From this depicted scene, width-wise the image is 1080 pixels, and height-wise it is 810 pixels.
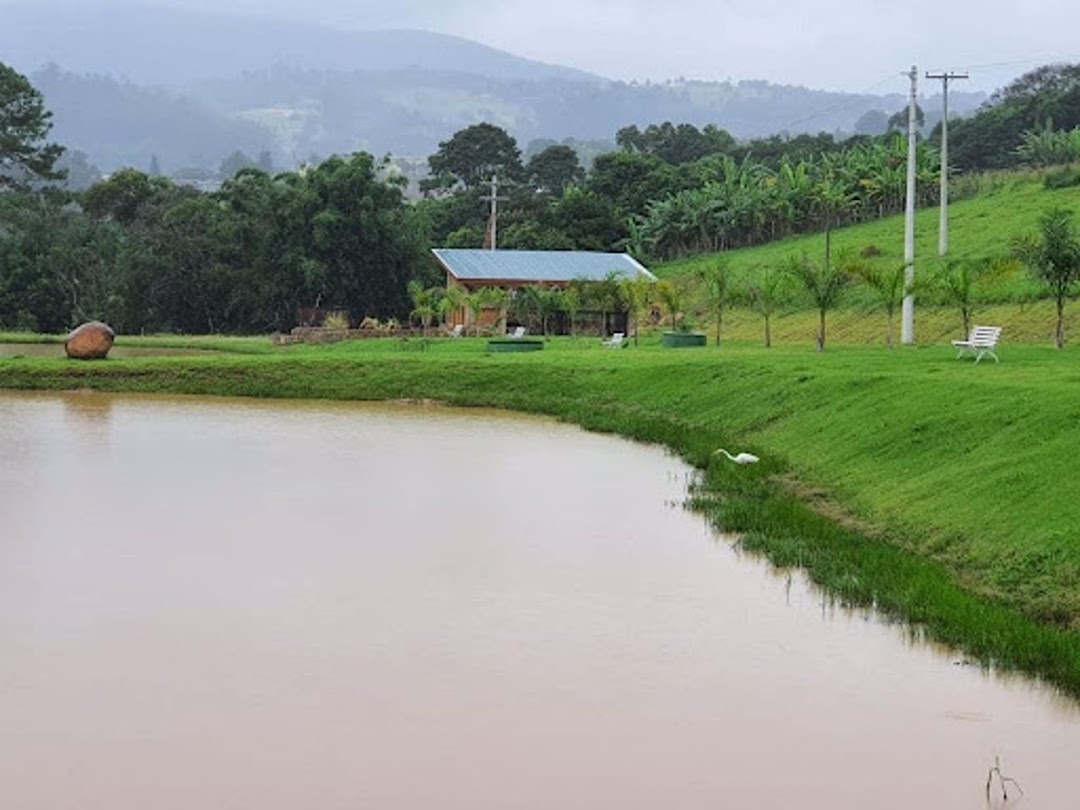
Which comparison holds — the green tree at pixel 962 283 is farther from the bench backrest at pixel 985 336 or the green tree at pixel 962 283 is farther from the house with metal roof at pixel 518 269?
the house with metal roof at pixel 518 269

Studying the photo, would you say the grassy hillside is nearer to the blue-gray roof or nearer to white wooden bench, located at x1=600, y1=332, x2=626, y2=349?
the blue-gray roof

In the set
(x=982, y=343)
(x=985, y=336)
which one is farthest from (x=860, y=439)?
(x=985, y=336)

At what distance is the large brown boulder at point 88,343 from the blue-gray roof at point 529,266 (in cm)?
1850

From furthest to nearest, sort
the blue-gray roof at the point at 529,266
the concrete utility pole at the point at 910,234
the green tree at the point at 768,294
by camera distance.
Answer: the blue-gray roof at the point at 529,266, the green tree at the point at 768,294, the concrete utility pole at the point at 910,234

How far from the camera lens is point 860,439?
64.6 feet

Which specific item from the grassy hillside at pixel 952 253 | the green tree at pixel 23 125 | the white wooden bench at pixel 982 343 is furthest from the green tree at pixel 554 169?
the white wooden bench at pixel 982 343

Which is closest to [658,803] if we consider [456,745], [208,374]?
[456,745]

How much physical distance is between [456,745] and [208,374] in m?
28.7

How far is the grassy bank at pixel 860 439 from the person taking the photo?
40.8 feet

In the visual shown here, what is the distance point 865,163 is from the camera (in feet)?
219

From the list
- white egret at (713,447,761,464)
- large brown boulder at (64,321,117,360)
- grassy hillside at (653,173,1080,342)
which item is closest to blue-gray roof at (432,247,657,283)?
grassy hillside at (653,173,1080,342)

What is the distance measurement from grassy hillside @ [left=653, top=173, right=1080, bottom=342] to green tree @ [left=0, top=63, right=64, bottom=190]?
2672 centimetres

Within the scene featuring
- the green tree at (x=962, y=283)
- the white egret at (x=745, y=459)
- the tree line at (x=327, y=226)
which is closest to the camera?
the white egret at (x=745, y=459)

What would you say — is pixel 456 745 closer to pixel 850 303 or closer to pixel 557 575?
pixel 557 575
